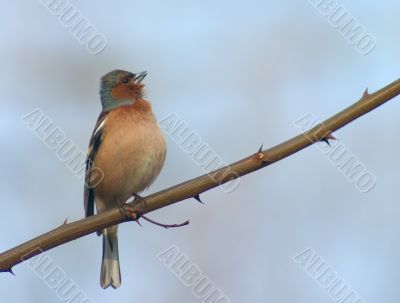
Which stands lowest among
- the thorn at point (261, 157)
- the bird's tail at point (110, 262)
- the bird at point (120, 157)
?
the thorn at point (261, 157)

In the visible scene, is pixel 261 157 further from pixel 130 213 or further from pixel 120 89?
pixel 120 89

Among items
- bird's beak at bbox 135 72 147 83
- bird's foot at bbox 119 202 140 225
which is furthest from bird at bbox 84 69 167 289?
bird's foot at bbox 119 202 140 225

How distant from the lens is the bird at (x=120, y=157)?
4.96 meters

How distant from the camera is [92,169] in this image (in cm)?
524

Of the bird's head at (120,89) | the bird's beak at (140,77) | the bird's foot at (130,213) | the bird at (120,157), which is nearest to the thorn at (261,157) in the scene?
the bird's foot at (130,213)

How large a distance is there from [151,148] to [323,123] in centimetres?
244

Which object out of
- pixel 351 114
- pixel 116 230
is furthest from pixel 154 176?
pixel 351 114

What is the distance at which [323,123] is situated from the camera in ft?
8.84

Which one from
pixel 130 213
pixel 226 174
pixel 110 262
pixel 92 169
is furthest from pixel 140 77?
pixel 226 174

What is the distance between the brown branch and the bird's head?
2579 mm

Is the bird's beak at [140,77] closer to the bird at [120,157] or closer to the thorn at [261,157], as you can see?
the bird at [120,157]

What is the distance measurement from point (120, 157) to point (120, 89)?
970mm

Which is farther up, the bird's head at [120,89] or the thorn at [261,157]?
the bird's head at [120,89]

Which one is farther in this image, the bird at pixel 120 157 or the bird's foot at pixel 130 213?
the bird at pixel 120 157
